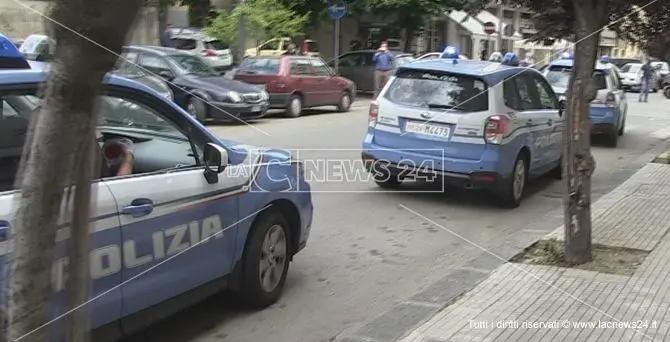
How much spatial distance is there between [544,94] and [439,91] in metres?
2.03


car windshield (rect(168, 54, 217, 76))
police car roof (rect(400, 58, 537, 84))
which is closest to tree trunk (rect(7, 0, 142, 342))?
police car roof (rect(400, 58, 537, 84))

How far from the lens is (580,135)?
598 centimetres

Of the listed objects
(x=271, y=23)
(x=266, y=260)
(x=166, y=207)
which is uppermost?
(x=271, y=23)

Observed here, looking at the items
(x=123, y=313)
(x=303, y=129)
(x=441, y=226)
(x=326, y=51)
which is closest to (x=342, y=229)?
(x=441, y=226)

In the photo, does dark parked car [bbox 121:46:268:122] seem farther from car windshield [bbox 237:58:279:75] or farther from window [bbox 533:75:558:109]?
window [bbox 533:75:558:109]

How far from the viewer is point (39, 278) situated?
207 centimetres

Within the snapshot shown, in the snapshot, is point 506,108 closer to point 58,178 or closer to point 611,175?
point 611,175

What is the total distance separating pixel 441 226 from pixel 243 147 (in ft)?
10.7

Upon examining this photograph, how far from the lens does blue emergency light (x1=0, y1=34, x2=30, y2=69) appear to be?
383 centimetres

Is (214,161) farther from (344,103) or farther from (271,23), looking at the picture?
(271,23)

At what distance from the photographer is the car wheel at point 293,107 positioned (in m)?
18.8

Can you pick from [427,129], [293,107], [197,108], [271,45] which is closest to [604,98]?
[293,107]

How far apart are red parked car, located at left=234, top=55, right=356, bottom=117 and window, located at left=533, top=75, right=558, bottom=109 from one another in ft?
30.7

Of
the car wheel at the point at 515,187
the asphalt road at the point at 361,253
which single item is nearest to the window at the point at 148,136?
the asphalt road at the point at 361,253
